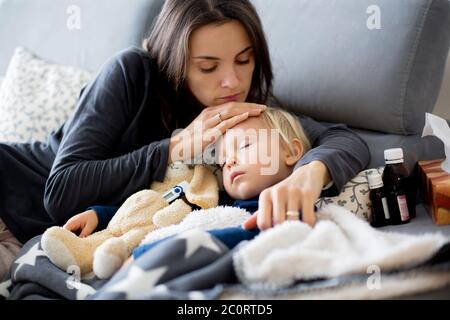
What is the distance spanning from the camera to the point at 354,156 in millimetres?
1190

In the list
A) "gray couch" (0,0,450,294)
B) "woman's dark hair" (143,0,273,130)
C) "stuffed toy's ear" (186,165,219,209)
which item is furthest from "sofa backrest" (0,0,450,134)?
"stuffed toy's ear" (186,165,219,209)

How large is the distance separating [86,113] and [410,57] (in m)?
0.79

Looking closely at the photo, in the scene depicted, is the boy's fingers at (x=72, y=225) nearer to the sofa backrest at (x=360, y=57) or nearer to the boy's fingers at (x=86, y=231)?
the boy's fingers at (x=86, y=231)

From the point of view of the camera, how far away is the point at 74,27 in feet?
6.12

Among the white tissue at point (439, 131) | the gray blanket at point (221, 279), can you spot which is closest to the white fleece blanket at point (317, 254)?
the gray blanket at point (221, 279)

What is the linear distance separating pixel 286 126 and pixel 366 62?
0.26 m

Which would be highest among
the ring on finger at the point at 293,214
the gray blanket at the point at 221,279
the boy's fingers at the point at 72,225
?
the ring on finger at the point at 293,214

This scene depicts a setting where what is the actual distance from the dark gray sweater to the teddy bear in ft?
0.22

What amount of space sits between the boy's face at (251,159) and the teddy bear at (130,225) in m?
0.07

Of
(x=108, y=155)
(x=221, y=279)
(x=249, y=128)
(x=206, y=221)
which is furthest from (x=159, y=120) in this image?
(x=221, y=279)

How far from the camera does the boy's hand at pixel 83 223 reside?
1.14m

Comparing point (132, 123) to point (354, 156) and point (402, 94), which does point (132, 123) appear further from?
point (402, 94)

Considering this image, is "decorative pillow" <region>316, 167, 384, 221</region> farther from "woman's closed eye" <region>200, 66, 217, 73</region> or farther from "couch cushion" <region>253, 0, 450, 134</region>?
"woman's closed eye" <region>200, 66, 217, 73</region>
